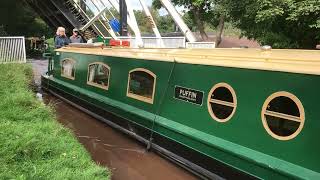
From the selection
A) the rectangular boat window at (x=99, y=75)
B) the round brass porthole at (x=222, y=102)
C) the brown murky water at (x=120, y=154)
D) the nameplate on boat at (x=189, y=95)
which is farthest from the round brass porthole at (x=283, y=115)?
the rectangular boat window at (x=99, y=75)

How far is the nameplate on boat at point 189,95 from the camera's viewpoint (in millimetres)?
5855

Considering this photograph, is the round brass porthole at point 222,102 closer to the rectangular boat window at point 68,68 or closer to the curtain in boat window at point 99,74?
the curtain in boat window at point 99,74

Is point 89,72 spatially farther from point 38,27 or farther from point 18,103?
point 38,27

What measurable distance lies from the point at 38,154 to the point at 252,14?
13415 millimetres

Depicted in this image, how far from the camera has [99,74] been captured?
8734 millimetres

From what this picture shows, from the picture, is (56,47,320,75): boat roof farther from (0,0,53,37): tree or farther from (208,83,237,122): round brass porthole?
(0,0,53,37): tree

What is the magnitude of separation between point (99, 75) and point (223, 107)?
150 inches

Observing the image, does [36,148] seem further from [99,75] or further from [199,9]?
[199,9]

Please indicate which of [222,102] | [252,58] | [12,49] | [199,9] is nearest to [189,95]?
[222,102]

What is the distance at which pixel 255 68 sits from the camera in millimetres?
5012

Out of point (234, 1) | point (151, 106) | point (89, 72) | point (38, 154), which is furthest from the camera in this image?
point (234, 1)

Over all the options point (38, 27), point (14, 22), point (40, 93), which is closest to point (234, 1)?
point (40, 93)

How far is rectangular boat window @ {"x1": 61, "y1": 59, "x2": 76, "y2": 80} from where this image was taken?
9.98m

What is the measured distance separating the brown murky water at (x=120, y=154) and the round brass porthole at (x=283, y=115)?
5.06 ft
